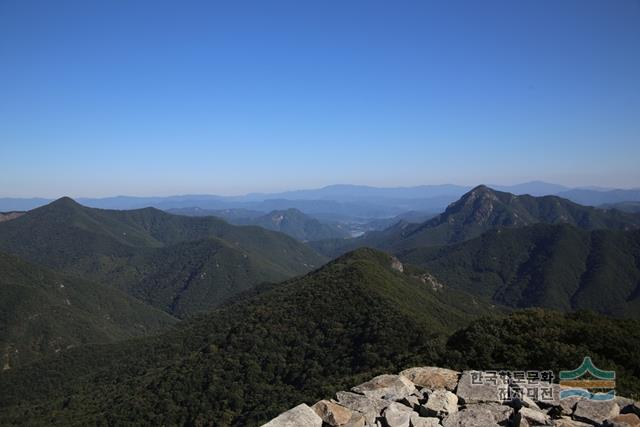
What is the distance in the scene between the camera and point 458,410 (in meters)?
12.2

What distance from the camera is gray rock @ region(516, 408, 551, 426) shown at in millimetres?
10828

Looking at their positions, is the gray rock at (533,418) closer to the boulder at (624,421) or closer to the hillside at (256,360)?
the boulder at (624,421)

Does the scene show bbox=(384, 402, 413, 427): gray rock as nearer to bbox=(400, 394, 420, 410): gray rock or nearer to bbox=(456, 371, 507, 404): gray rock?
bbox=(400, 394, 420, 410): gray rock

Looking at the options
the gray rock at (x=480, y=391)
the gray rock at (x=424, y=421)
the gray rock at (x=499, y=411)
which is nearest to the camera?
the gray rock at (x=424, y=421)

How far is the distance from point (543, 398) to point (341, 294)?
68.1 m

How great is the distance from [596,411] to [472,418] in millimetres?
3213

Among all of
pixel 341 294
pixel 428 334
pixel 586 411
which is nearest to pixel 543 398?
pixel 586 411

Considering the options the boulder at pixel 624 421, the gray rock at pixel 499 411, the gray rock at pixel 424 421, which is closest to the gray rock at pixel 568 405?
the boulder at pixel 624 421

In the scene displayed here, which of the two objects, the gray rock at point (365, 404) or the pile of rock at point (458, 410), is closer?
the pile of rock at point (458, 410)

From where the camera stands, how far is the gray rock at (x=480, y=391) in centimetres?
1276

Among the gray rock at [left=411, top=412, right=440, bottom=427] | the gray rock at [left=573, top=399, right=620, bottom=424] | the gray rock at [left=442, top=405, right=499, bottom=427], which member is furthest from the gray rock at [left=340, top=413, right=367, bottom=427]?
the gray rock at [left=573, top=399, right=620, bottom=424]

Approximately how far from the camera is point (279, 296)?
3745 inches

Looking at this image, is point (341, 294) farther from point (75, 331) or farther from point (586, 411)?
point (75, 331)

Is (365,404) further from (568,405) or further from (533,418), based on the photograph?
(568,405)
